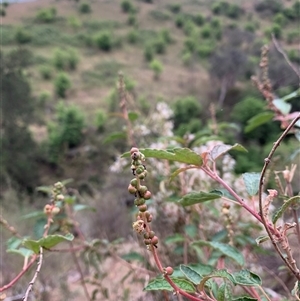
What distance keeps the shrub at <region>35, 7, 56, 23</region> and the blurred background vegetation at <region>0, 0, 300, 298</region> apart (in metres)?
0.04

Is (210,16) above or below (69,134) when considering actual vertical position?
above

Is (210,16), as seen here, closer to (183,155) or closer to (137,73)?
(137,73)

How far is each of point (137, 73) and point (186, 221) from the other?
1285 cm

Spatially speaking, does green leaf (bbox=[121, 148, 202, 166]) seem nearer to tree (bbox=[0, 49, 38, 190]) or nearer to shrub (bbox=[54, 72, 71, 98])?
tree (bbox=[0, 49, 38, 190])

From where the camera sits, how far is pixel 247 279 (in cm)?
27

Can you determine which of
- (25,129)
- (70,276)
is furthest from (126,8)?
(70,276)

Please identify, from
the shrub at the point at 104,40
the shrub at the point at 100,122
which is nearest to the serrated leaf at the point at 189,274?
the shrub at the point at 100,122

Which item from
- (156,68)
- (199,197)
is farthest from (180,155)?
(156,68)

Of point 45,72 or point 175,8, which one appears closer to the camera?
point 45,72

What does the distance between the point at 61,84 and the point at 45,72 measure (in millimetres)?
920

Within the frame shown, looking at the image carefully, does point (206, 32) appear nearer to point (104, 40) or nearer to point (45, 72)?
point (104, 40)

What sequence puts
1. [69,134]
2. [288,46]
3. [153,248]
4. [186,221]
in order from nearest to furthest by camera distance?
[153,248] < [186,221] < [288,46] < [69,134]

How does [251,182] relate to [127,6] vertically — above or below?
above

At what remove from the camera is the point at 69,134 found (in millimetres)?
8469
